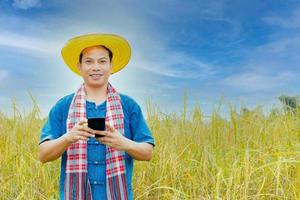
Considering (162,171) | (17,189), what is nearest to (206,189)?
(162,171)

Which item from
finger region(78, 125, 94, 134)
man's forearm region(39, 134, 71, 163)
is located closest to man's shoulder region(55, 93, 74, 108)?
man's forearm region(39, 134, 71, 163)

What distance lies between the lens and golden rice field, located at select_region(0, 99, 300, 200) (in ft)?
11.3

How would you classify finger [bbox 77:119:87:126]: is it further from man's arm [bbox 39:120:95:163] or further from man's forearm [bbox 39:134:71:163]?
man's forearm [bbox 39:134:71:163]

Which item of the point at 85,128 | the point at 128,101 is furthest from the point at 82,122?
the point at 128,101

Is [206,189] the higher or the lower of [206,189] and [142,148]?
the lower

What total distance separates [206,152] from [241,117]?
80 cm

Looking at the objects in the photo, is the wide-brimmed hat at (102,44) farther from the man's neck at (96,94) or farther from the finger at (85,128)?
the finger at (85,128)

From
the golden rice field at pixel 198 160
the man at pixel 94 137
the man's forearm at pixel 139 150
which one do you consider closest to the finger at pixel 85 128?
the man at pixel 94 137

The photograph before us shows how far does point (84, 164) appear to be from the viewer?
237 cm

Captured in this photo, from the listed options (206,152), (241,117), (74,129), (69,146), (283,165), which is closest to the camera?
(74,129)

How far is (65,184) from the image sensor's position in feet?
7.97

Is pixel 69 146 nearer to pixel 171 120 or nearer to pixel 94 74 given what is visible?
pixel 94 74

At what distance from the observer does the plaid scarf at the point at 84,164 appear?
7.79ft

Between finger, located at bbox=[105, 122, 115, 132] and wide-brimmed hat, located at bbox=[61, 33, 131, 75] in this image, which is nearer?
finger, located at bbox=[105, 122, 115, 132]
